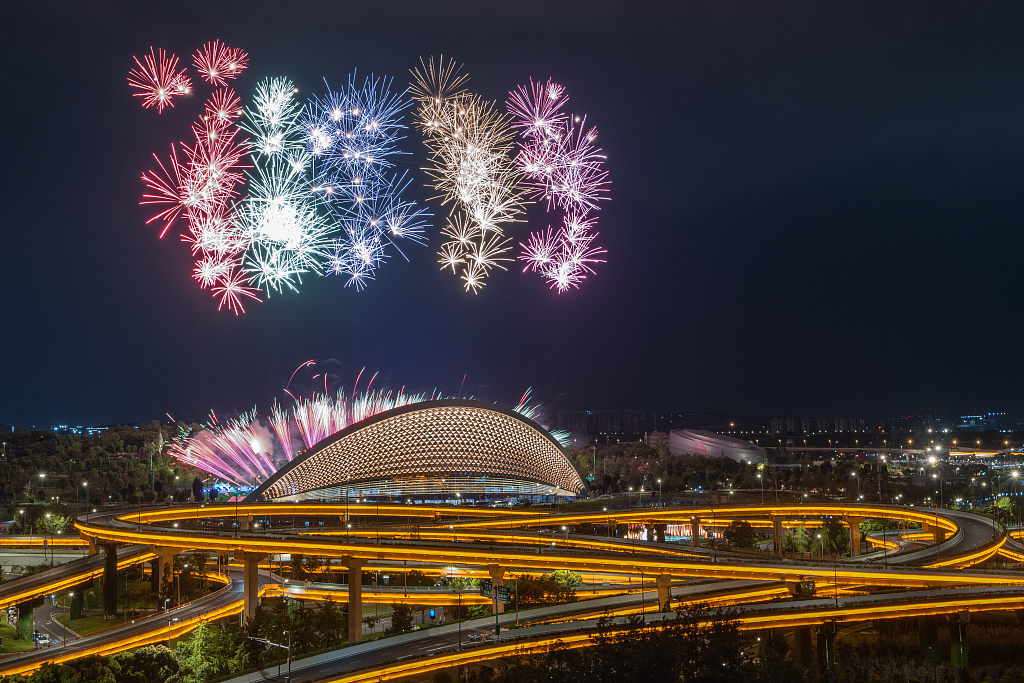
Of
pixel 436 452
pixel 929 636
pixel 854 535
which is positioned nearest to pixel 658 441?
pixel 436 452

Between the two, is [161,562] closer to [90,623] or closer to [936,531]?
[90,623]

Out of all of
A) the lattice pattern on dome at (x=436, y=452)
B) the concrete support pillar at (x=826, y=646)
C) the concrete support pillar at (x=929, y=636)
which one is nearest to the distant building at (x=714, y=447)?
the lattice pattern on dome at (x=436, y=452)

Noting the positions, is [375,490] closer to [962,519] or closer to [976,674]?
[962,519]

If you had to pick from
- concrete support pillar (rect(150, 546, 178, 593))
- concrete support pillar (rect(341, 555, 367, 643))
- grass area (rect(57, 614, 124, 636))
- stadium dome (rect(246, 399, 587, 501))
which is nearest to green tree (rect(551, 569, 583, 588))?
concrete support pillar (rect(341, 555, 367, 643))

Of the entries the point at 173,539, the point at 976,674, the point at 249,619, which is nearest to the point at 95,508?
the point at 173,539

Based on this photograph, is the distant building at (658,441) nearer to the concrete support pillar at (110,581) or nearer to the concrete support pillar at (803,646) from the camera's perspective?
the concrete support pillar at (803,646)

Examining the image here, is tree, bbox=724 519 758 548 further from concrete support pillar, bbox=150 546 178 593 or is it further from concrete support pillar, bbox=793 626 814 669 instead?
concrete support pillar, bbox=150 546 178 593

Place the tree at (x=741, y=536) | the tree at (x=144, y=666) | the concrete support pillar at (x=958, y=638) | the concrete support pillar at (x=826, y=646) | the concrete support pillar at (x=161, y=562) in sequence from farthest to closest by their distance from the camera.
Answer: the tree at (x=741, y=536)
the concrete support pillar at (x=161, y=562)
the concrete support pillar at (x=958, y=638)
the concrete support pillar at (x=826, y=646)
the tree at (x=144, y=666)
